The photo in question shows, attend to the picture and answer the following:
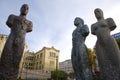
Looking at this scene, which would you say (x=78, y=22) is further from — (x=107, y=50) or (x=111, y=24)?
(x=107, y=50)

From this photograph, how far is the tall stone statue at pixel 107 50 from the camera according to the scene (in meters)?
4.90

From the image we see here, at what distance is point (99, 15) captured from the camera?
605 cm

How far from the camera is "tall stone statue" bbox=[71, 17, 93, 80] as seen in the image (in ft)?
16.6

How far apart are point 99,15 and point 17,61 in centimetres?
334

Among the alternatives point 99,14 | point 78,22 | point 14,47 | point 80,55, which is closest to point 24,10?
point 14,47

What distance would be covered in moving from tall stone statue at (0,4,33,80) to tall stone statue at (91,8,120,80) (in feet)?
7.83

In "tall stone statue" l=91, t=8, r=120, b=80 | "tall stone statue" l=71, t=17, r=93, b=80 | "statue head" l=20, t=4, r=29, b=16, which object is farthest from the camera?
"statue head" l=20, t=4, r=29, b=16

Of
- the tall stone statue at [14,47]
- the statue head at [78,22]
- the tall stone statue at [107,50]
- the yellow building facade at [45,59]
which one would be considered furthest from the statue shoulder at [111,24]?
the yellow building facade at [45,59]

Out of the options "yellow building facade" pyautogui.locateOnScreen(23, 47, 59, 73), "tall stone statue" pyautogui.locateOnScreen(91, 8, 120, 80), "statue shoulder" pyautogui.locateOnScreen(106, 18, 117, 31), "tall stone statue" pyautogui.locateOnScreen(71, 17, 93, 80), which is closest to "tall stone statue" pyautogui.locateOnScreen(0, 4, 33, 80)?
"tall stone statue" pyautogui.locateOnScreen(71, 17, 93, 80)

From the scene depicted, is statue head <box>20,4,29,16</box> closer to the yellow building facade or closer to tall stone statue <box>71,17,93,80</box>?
tall stone statue <box>71,17,93,80</box>

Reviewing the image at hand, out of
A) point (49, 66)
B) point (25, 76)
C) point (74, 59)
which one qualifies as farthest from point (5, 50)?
point (49, 66)

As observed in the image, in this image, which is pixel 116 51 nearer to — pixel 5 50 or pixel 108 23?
pixel 108 23

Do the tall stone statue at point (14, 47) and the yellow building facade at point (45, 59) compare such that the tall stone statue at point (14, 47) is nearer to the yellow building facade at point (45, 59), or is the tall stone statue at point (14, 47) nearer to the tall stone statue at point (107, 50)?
the tall stone statue at point (107, 50)

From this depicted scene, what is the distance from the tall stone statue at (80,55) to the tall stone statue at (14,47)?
1676mm
